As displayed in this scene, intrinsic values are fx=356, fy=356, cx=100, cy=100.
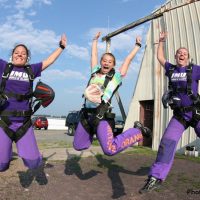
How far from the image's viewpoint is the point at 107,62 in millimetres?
6879

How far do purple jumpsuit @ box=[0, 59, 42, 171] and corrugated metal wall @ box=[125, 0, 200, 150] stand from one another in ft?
38.7

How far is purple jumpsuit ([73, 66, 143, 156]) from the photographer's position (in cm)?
645

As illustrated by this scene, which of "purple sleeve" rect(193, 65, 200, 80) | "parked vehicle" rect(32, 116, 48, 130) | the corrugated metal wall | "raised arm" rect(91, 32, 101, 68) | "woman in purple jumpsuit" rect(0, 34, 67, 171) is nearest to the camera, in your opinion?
"woman in purple jumpsuit" rect(0, 34, 67, 171)

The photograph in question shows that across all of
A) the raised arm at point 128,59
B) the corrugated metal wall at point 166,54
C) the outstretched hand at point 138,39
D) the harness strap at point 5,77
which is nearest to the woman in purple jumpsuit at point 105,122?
the raised arm at point 128,59

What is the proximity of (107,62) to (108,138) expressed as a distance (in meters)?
1.49

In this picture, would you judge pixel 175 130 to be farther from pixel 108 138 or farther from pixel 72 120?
pixel 72 120

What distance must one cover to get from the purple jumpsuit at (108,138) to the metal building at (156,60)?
10.4 meters

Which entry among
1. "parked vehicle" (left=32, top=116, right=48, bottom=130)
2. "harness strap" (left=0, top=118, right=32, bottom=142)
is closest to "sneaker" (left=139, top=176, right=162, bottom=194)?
"harness strap" (left=0, top=118, right=32, bottom=142)

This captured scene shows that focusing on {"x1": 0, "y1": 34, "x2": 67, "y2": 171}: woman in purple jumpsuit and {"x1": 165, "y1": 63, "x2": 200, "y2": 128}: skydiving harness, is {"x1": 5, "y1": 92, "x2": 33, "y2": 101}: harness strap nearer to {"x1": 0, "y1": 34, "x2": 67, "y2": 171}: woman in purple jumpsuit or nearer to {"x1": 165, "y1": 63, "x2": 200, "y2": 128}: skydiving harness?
{"x1": 0, "y1": 34, "x2": 67, "y2": 171}: woman in purple jumpsuit

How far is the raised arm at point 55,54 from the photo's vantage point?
686 centimetres

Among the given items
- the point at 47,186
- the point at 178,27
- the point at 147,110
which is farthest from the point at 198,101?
the point at 147,110

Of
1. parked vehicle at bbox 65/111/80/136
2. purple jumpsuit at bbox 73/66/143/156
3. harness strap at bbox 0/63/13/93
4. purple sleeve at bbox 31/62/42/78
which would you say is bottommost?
parked vehicle at bbox 65/111/80/136

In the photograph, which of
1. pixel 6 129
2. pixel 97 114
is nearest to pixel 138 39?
pixel 97 114

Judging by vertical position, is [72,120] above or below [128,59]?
below
